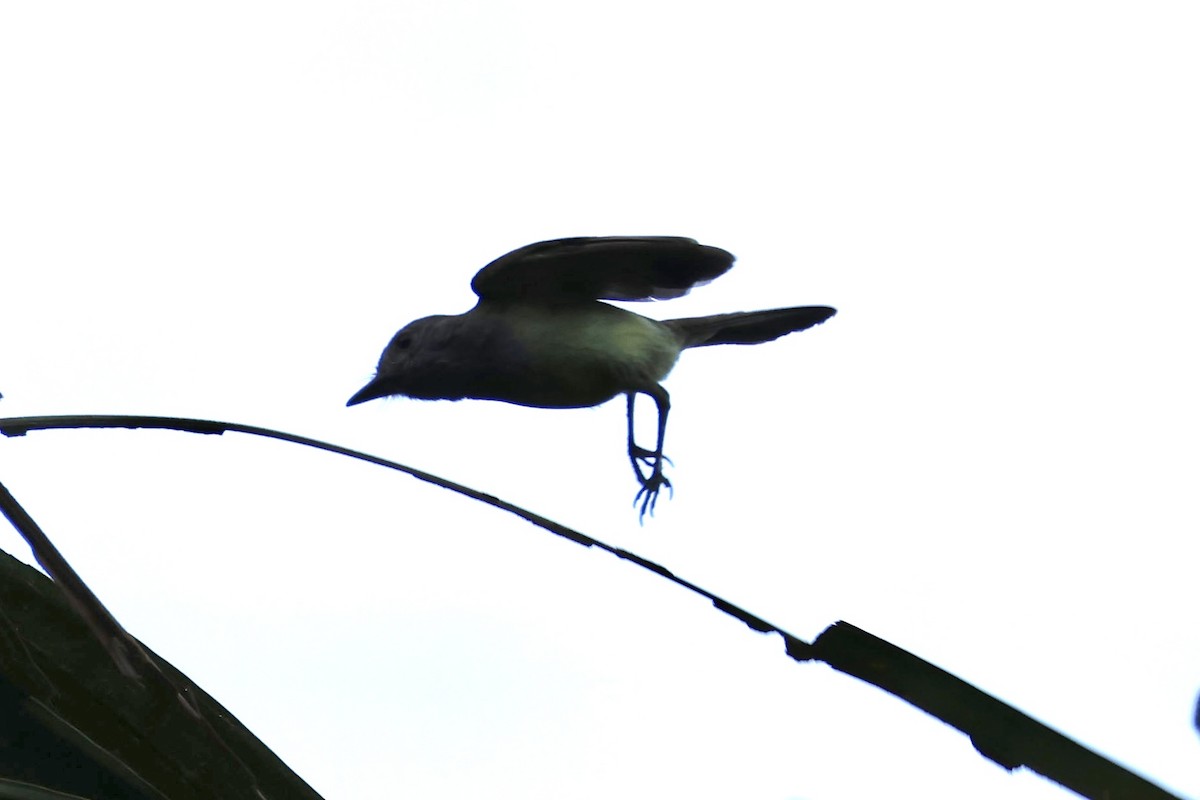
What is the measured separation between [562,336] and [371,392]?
0.87 m

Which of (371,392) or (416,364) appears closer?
(416,364)

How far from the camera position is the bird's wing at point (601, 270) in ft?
14.5

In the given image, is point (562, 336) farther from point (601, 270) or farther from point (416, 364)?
point (416, 364)

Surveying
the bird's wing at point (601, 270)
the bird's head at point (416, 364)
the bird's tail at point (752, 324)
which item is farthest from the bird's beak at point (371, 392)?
the bird's tail at point (752, 324)

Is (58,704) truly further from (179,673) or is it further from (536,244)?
(536,244)

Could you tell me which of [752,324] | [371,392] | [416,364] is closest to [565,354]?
[416,364]

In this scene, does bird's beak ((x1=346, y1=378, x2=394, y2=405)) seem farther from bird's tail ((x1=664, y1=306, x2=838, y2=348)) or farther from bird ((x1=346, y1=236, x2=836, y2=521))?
bird's tail ((x1=664, y1=306, x2=838, y2=348))

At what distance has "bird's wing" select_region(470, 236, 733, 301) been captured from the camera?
173 inches

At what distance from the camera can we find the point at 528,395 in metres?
4.36

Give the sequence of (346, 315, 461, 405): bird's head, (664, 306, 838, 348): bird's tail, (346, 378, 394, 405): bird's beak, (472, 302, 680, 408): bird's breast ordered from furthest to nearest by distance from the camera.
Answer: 1. (664, 306, 838, 348): bird's tail
2. (346, 378, 394, 405): bird's beak
3. (346, 315, 461, 405): bird's head
4. (472, 302, 680, 408): bird's breast

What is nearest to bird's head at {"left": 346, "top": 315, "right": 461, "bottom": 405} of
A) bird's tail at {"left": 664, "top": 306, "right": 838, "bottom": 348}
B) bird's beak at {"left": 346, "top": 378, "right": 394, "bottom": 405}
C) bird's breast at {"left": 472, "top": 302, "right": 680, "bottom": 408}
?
bird's beak at {"left": 346, "top": 378, "right": 394, "bottom": 405}

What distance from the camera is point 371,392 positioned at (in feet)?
16.2

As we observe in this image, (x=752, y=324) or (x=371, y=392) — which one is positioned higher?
(x=752, y=324)

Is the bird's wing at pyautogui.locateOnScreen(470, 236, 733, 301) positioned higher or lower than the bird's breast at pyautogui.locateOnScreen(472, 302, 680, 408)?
higher
